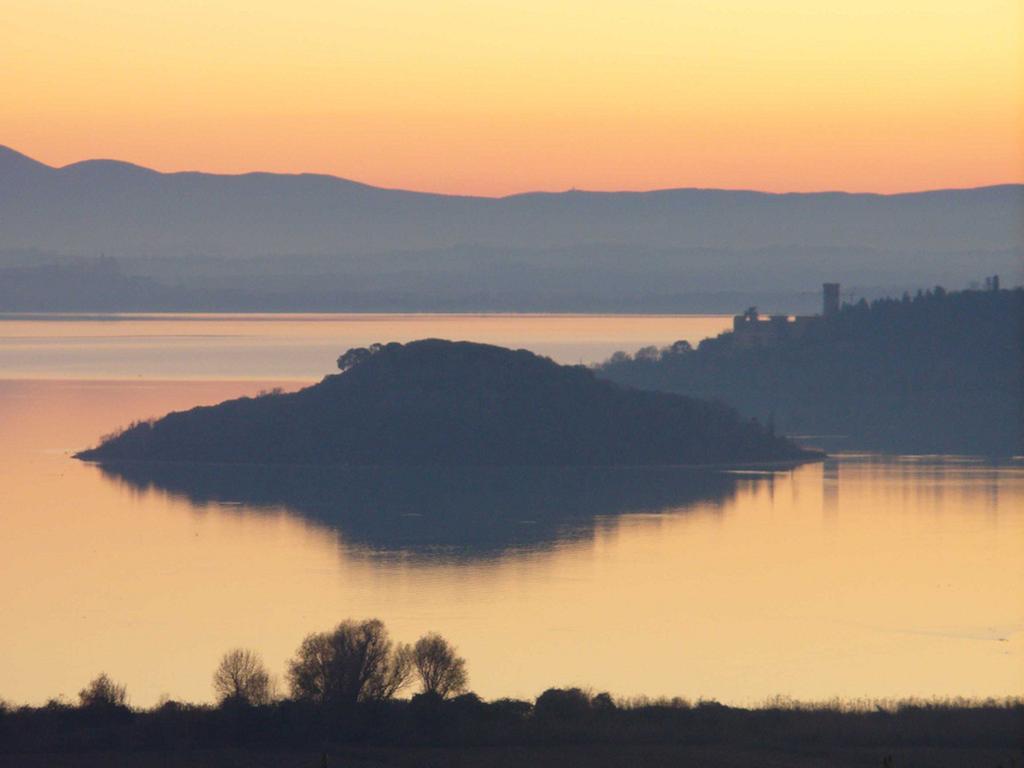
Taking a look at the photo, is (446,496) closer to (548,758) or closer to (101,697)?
(101,697)

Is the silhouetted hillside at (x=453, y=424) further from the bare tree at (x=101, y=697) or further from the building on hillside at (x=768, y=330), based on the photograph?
the bare tree at (x=101, y=697)

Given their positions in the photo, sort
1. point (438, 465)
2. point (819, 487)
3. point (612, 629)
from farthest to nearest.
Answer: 1. point (438, 465)
2. point (819, 487)
3. point (612, 629)

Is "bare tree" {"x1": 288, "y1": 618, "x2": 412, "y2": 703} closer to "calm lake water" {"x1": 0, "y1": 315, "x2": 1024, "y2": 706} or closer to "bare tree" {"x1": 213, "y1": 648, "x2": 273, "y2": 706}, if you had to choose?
"bare tree" {"x1": 213, "y1": 648, "x2": 273, "y2": 706}

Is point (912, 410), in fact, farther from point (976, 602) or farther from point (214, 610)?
point (214, 610)

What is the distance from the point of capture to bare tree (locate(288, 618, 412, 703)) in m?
39.2

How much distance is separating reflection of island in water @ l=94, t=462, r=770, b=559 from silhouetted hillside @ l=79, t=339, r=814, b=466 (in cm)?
231

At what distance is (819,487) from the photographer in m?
99.9

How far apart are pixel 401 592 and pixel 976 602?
63.6 ft

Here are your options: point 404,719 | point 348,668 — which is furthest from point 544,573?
point 404,719

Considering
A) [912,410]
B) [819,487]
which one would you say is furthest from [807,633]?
[912,410]

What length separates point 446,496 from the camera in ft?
319

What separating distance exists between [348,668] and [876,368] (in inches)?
5228

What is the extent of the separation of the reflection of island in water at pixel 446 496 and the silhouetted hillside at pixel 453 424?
231 cm

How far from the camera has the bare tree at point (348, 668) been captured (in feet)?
129
